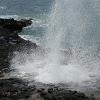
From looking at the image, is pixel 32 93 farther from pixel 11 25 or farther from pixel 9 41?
pixel 11 25

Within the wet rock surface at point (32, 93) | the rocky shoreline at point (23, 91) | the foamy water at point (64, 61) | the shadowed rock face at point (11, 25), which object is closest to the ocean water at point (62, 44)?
the foamy water at point (64, 61)

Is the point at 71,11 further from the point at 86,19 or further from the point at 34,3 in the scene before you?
the point at 34,3

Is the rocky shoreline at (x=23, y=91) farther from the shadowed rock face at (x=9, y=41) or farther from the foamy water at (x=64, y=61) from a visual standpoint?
the foamy water at (x=64, y=61)

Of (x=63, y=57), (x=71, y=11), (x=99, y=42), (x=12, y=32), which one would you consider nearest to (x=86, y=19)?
(x=71, y=11)

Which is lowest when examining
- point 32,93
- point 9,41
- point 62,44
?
point 32,93

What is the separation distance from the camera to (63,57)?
4794 cm

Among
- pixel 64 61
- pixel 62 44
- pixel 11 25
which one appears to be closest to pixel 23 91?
pixel 64 61

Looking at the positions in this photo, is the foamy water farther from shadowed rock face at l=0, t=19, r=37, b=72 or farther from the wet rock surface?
the wet rock surface

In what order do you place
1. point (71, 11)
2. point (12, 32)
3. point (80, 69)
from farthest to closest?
point (71, 11)
point (12, 32)
point (80, 69)

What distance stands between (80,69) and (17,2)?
63031 millimetres

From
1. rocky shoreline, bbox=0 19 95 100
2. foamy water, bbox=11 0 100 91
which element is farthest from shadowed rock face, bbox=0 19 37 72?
foamy water, bbox=11 0 100 91

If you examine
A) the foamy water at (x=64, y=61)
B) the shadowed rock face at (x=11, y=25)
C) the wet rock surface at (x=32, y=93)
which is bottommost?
the wet rock surface at (x=32, y=93)

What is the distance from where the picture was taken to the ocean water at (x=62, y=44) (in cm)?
3955

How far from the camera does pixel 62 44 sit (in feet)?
196
